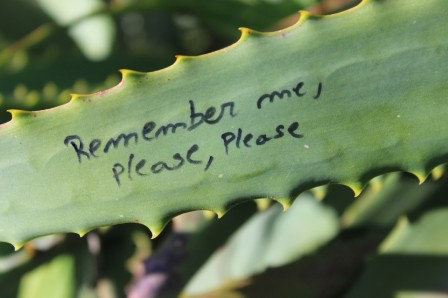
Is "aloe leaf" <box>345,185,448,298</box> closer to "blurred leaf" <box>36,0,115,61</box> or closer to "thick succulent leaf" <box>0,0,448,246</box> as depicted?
"thick succulent leaf" <box>0,0,448,246</box>

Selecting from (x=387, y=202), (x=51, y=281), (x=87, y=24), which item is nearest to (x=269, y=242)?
(x=387, y=202)

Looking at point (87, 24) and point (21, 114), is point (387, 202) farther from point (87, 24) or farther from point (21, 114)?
point (87, 24)

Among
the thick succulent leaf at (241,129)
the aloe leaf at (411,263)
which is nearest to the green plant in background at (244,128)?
the thick succulent leaf at (241,129)

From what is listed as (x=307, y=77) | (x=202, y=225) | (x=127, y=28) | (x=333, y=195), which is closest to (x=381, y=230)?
(x=333, y=195)

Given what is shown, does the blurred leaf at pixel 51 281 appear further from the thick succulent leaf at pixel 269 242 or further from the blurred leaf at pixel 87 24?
the blurred leaf at pixel 87 24

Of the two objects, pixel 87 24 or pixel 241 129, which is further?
pixel 87 24

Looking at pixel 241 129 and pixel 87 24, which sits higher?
pixel 87 24

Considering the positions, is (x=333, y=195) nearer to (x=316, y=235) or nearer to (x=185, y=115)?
(x=316, y=235)

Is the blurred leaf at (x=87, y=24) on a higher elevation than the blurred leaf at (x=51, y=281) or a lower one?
higher
